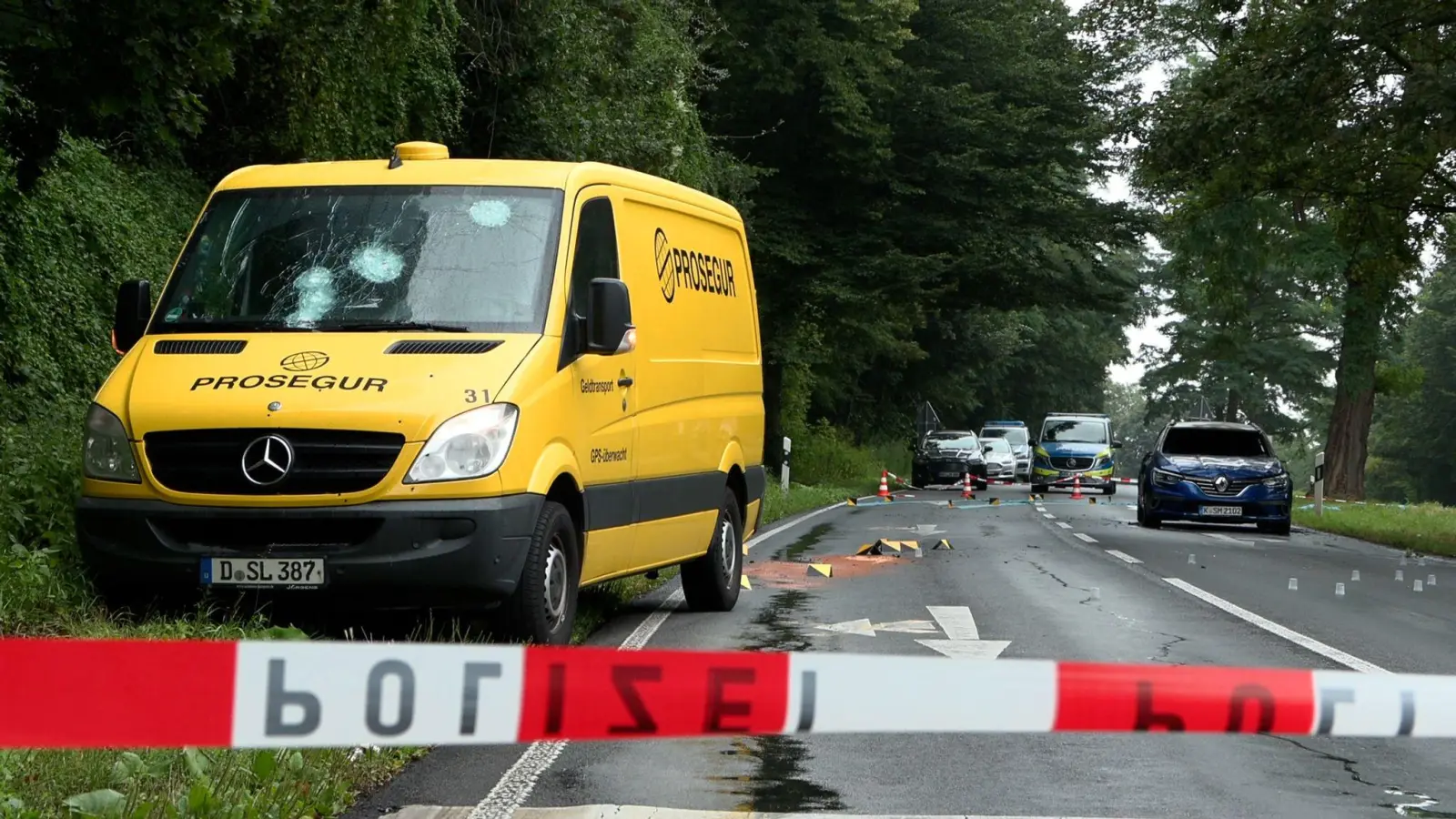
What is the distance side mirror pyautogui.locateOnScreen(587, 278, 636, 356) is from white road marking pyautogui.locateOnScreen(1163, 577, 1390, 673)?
392cm

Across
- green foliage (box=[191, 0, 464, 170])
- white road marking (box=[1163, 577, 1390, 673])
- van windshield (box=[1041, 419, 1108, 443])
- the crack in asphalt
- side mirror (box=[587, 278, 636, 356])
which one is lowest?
white road marking (box=[1163, 577, 1390, 673])

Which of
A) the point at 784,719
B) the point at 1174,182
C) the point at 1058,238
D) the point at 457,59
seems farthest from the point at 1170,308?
the point at 784,719

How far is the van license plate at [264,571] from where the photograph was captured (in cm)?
816

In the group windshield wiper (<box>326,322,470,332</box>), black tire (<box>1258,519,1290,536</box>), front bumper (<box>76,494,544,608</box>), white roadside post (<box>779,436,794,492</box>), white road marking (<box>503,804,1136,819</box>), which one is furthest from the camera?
white roadside post (<box>779,436,794,492</box>)

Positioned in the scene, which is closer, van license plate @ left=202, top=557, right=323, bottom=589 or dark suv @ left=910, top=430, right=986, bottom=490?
van license plate @ left=202, top=557, right=323, bottom=589

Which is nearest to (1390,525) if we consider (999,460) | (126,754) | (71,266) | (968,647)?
(968,647)

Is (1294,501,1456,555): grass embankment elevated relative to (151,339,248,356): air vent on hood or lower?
lower

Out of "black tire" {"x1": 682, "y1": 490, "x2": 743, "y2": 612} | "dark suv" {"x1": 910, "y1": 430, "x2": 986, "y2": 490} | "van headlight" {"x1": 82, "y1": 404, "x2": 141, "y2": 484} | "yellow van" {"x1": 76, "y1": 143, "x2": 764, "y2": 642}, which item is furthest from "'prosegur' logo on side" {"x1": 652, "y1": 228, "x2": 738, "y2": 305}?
"dark suv" {"x1": 910, "y1": 430, "x2": 986, "y2": 490}

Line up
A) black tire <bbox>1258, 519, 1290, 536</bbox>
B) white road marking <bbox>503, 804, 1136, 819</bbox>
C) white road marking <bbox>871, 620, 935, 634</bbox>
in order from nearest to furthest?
white road marking <bbox>503, 804, 1136, 819</bbox>, white road marking <bbox>871, 620, 935, 634</bbox>, black tire <bbox>1258, 519, 1290, 536</bbox>

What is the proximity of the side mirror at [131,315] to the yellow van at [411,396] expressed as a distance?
0.5 inches

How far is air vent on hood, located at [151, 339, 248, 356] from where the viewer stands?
29.0 feet

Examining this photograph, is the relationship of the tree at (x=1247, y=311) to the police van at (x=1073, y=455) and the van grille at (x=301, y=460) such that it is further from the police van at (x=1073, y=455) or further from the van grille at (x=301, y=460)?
the van grille at (x=301, y=460)

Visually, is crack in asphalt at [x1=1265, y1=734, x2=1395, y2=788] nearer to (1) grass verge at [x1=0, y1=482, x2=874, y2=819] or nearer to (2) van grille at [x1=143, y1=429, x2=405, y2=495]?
(1) grass verge at [x1=0, y1=482, x2=874, y2=819]

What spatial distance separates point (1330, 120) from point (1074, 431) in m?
25.0
